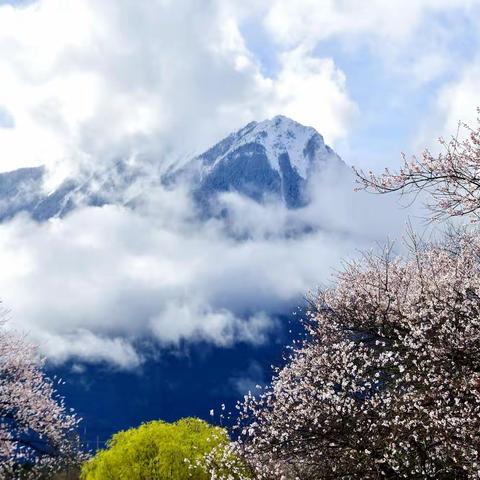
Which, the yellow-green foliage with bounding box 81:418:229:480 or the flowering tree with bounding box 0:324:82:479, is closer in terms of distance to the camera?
the yellow-green foliage with bounding box 81:418:229:480

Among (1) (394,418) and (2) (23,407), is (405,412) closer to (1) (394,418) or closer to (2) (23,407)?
(1) (394,418)

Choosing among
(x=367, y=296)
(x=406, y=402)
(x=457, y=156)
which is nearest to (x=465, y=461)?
(x=406, y=402)

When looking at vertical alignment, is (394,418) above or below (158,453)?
below

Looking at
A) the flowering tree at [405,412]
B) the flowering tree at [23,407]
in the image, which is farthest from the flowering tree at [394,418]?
the flowering tree at [23,407]

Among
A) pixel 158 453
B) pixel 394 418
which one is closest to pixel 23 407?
pixel 158 453

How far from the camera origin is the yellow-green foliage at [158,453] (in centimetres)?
2127

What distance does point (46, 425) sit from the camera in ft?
95.3

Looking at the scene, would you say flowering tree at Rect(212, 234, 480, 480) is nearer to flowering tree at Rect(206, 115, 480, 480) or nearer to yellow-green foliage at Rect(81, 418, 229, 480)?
flowering tree at Rect(206, 115, 480, 480)

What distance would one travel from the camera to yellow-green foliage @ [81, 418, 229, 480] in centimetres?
2127

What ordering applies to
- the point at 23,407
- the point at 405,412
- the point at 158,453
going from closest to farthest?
the point at 405,412
the point at 158,453
the point at 23,407

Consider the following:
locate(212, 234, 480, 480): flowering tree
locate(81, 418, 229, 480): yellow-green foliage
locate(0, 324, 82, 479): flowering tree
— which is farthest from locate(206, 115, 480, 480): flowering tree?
locate(0, 324, 82, 479): flowering tree

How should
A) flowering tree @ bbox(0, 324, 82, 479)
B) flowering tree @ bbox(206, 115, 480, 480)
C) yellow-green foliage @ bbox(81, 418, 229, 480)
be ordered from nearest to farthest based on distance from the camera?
flowering tree @ bbox(206, 115, 480, 480), yellow-green foliage @ bbox(81, 418, 229, 480), flowering tree @ bbox(0, 324, 82, 479)

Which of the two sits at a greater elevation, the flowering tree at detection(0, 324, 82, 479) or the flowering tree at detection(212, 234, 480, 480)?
the flowering tree at detection(0, 324, 82, 479)

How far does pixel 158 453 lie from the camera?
21688mm
